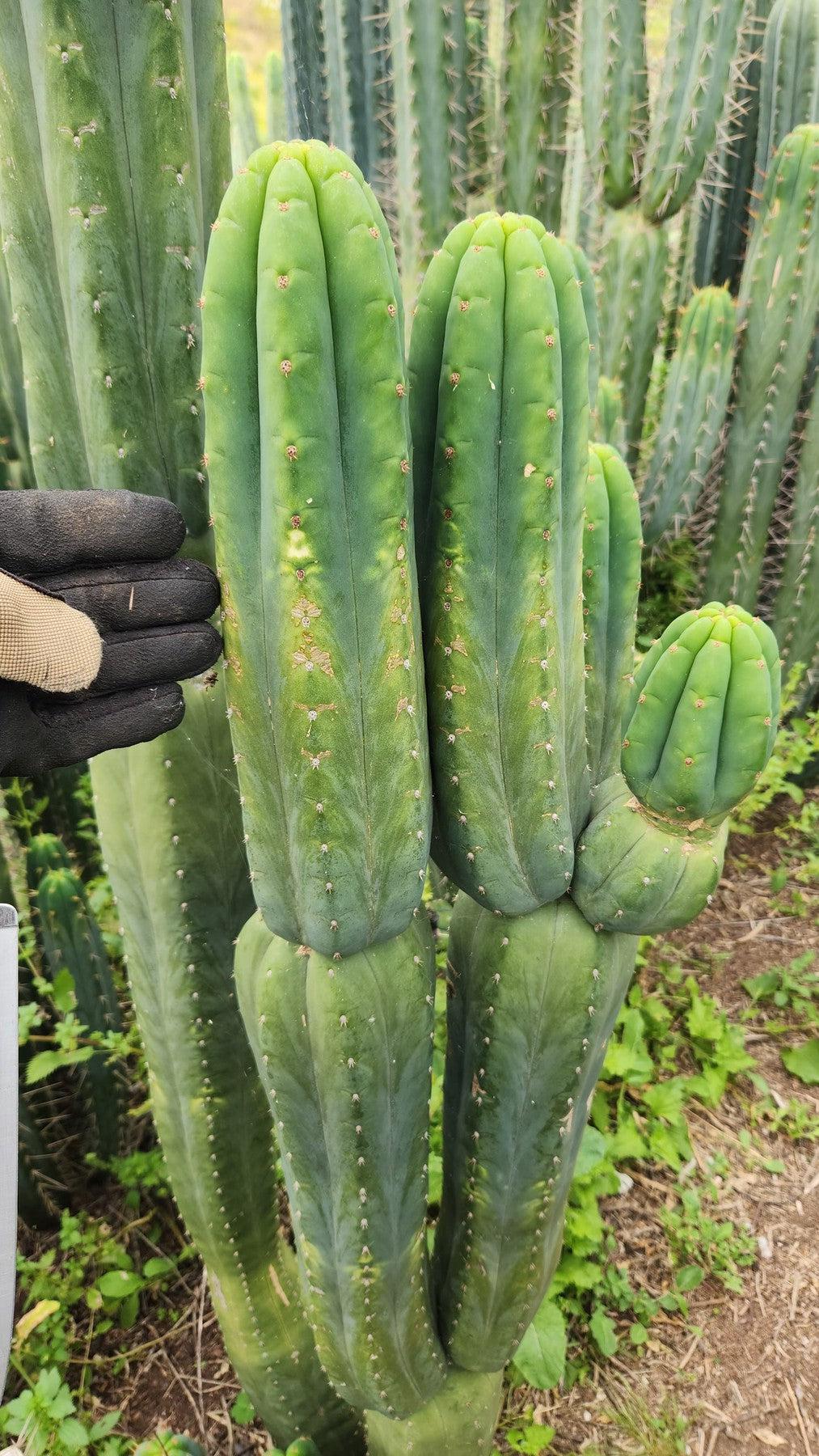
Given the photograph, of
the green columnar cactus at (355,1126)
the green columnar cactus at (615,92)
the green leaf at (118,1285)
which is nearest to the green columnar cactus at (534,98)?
the green columnar cactus at (615,92)

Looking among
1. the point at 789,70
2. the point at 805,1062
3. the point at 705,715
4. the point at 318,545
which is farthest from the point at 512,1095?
the point at 789,70

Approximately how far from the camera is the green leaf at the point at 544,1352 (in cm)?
205

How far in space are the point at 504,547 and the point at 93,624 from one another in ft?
1.74

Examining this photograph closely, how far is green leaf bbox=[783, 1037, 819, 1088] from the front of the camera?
2865mm

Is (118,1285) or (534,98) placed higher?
(534,98)

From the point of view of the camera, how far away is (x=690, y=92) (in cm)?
336

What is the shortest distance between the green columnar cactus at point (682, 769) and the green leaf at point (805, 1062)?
189 cm

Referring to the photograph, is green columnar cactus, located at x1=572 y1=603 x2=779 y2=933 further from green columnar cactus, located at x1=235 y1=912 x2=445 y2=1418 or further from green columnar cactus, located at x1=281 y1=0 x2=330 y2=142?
green columnar cactus, located at x1=281 y1=0 x2=330 y2=142

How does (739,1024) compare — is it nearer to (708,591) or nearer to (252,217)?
(708,591)

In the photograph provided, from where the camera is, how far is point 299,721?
1.12 m

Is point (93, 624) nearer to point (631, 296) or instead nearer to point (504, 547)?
point (504, 547)

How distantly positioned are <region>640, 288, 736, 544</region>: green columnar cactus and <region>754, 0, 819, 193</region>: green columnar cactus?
777 millimetres

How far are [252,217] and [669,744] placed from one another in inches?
31.7

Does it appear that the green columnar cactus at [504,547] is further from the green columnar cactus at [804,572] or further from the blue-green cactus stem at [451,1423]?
the green columnar cactus at [804,572]
